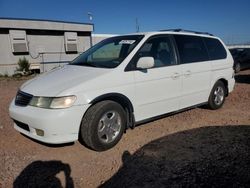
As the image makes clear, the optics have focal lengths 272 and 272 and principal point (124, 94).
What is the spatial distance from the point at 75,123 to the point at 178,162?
5.21 feet

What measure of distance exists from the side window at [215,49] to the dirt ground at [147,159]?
1597mm

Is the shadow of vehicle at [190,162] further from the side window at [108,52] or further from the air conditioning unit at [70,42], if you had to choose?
the air conditioning unit at [70,42]

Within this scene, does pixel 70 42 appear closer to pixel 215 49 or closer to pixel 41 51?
pixel 41 51

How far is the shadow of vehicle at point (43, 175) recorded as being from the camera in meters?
3.41

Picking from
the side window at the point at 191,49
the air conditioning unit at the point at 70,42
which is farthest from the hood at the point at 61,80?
the air conditioning unit at the point at 70,42

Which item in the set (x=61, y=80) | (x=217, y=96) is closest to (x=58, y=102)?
(x=61, y=80)

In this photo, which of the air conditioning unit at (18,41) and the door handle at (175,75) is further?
the air conditioning unit at (18,41)

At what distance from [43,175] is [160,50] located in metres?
3.07

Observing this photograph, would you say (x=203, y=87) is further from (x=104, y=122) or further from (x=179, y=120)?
(x=104, y=122)

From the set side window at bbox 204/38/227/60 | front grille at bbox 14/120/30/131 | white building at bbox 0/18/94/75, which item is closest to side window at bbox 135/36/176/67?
side window at bbox 204/38/227/60

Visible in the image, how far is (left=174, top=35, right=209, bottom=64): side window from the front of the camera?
17.9ft

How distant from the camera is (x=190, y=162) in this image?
3.85m

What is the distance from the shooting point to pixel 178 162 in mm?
3875

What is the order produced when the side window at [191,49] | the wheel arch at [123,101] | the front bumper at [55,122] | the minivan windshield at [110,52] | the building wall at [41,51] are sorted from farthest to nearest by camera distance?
the building wall at [41,51], the side window at [191,49], the minivan windshield at [110,52], the wheel arch at [123,101], the front bumper at [55,122]
